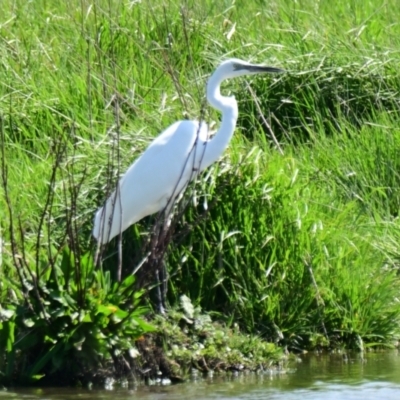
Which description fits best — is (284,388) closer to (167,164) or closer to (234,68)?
(167,164)

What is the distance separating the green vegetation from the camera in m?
4.87

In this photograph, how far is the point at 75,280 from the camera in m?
4.84

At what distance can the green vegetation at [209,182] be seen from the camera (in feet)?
16.0

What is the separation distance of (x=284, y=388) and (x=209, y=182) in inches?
56.5

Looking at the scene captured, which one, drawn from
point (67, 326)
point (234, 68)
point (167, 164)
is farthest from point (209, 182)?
point (67, 326)

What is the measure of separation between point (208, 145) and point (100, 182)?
0.67 m

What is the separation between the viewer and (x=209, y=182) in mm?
5902

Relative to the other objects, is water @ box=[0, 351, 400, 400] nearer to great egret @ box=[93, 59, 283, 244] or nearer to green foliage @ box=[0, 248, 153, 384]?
green foliage @ box=[0, 248, 153, 384]

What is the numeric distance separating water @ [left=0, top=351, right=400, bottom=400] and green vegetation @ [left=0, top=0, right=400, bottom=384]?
16 cm

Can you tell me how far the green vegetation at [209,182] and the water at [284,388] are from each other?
0.16 metres

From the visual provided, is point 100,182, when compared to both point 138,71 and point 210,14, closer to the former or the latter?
point 138,71

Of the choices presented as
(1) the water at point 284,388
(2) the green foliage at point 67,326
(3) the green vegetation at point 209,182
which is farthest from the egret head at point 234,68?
(1) the water at point 284,388

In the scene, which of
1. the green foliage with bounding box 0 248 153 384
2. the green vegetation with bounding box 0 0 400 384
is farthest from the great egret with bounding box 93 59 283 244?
the green foliage with bounding box 0 248 153 384

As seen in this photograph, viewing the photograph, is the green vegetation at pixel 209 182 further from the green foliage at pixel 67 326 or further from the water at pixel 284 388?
the water at pixel 284 388
